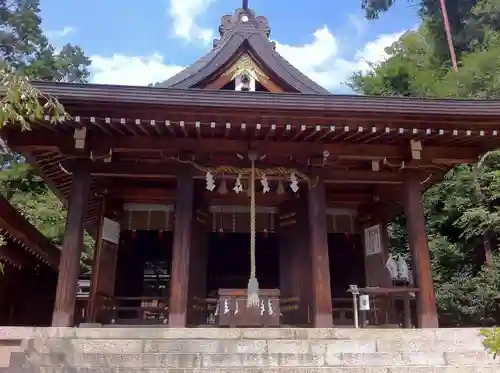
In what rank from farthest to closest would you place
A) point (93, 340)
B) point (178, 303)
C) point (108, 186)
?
point (108, 186) < point (178, 303) < point (93, 340)

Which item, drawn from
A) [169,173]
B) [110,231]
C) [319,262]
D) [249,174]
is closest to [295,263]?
[319,262]

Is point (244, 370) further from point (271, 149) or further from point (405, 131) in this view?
point (405, 131)

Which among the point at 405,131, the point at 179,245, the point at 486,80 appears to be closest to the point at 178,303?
the point at 179,245

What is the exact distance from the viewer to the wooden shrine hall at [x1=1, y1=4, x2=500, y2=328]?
645 centimetres

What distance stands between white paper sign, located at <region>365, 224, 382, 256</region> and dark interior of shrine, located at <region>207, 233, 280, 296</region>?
2242mm

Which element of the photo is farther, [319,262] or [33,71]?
[33,71]

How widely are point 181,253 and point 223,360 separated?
1.81 meters

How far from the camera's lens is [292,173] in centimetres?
743

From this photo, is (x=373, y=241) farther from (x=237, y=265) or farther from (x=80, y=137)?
(x=80, y=137)

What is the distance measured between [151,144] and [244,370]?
360 cm

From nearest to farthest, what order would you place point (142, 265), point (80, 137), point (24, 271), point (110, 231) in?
1. point (80, 137)
2. point (110, 231)
3. point (142, 265)
4. point (24, 271)

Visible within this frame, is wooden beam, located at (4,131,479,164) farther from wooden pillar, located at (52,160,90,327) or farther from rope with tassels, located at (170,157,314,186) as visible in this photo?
wooden pillar, located at (52,160,90,327)

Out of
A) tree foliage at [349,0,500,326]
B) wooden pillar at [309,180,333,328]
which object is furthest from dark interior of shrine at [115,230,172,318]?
tree foliage at [349,0,500,326]

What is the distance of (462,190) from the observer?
596 inches
